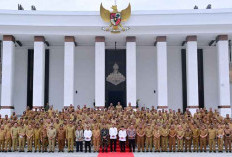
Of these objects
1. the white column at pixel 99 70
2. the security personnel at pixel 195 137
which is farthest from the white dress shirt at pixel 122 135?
the white column at pixel 99 70

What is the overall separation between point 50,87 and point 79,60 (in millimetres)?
3571

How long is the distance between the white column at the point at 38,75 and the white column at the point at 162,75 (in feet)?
29.6

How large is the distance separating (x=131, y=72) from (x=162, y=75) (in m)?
2.42

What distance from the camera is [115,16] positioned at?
25.0 metres

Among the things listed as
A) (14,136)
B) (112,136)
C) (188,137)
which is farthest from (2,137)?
(188,137)

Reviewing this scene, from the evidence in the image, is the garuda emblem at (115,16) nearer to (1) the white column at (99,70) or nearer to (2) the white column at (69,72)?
(1) the white column at (99,70)

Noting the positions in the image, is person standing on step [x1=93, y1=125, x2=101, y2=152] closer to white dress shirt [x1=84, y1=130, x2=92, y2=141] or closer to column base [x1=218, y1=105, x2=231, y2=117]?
white dress shirt [x1=84, y1=130, x2=92, y2=141]

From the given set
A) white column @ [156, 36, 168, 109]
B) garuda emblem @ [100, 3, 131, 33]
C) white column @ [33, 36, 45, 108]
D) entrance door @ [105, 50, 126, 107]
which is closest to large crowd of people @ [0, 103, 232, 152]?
white column @ [33, 36, 45, 108]

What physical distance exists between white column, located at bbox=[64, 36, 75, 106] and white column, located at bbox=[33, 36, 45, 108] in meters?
1.84

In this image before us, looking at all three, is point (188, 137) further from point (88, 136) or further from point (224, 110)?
point (224, 110)

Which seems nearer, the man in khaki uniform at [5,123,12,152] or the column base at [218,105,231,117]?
the man in khaki uniform at [5,123,12,152]

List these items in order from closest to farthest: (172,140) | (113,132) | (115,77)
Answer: (113,132) → (172,140) → (115,77)

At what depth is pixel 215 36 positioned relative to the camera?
2616cm

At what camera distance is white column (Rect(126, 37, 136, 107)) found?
83.8 feet
